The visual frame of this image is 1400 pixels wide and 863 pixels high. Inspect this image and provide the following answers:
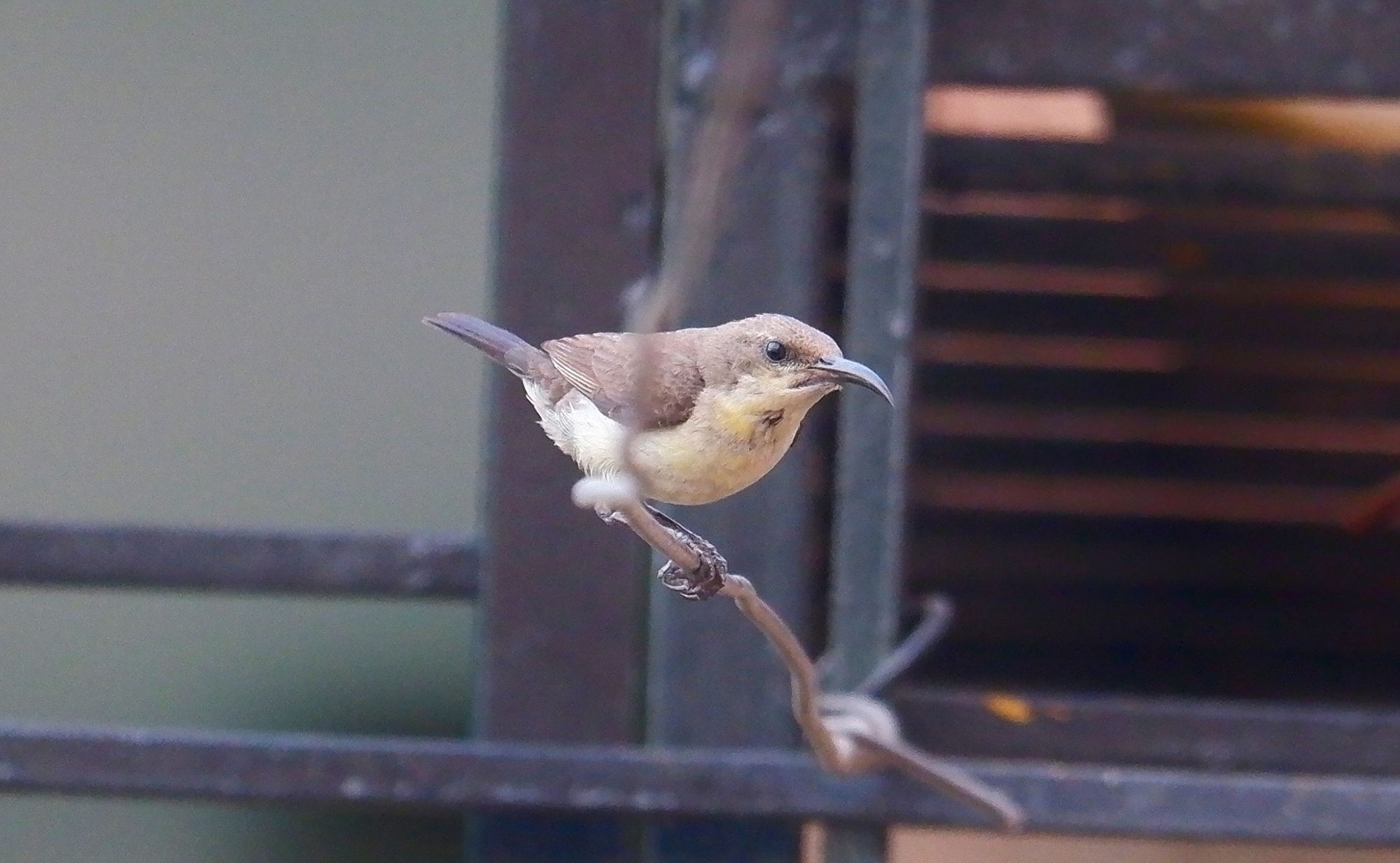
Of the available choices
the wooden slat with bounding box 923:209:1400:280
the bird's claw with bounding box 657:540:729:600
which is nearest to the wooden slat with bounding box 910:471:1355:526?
the wooden slat with bounding box 923:209:1400:280

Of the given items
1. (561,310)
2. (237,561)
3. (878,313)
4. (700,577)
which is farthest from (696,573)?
(237,561)

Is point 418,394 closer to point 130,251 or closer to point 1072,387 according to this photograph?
point 130,251

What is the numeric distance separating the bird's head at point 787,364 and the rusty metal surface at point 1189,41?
50.6 inches

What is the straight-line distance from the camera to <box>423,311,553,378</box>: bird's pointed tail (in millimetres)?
1875

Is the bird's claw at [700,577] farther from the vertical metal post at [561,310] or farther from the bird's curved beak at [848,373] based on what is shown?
the vertical metal post at [561,310]

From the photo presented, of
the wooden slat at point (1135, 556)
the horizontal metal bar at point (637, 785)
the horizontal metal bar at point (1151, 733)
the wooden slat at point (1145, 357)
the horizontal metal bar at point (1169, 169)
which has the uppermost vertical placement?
the horizontal metal bar at point (1169, 169)

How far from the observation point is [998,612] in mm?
5391

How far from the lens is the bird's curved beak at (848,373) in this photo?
5.60ft

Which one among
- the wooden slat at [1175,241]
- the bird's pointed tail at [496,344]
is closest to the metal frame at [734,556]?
the bird's pointed tail at [496,344]

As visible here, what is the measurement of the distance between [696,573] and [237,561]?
1.79 m

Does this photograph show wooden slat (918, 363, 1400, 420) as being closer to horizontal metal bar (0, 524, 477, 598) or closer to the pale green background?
the pale green background

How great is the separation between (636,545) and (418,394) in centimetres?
130

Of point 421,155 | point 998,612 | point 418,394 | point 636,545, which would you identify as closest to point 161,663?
point 418,394

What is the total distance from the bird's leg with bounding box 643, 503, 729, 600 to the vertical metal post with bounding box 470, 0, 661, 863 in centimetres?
124
